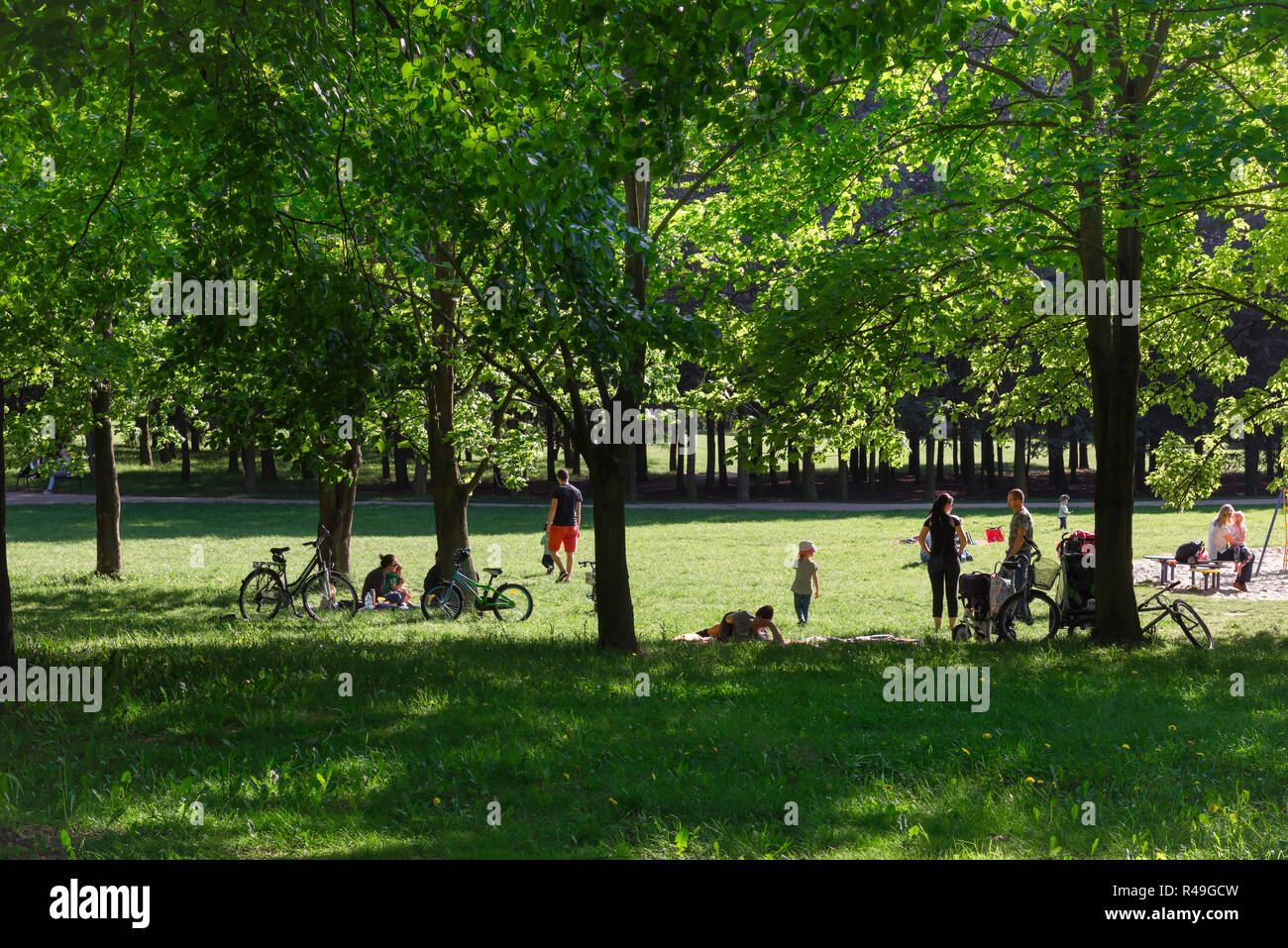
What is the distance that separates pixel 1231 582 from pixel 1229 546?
131cm

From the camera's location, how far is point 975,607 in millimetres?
12906

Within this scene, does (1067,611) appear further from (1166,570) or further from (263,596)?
(263,596)

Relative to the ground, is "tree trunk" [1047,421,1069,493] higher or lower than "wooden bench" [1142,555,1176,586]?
higher

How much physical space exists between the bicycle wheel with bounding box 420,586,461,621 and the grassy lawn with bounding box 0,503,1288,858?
9.98 ft

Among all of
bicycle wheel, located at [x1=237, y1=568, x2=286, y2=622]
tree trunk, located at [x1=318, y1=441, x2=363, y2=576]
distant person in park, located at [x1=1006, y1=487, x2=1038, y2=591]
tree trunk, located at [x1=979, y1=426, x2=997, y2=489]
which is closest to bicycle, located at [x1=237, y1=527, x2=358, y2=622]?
bicycle wheel, located at [x1=237, y1=568, x2=286, y2=622]

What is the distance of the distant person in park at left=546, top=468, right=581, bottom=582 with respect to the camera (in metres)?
19.5

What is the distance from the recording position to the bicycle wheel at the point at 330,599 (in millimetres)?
14984

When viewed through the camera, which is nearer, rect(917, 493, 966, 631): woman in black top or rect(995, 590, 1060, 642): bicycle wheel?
rect(995, 590, 1060, 642): bicycle wheel

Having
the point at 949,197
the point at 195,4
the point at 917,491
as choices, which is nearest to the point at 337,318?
the point at 195,4

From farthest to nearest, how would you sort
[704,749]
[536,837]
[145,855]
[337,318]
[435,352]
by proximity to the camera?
[435,352]
[337,318]
[704,749]
[536,837]
[145,855]

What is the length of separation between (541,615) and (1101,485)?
28.7 feet

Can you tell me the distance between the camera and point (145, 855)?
4496 millimetres

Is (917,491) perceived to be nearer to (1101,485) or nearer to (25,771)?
(1101,485)

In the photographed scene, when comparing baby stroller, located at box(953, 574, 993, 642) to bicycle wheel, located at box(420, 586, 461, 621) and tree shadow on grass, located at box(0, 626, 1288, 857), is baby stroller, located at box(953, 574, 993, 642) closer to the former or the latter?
tree shadow on grass, located at box(0, 626, 1288, 857)
